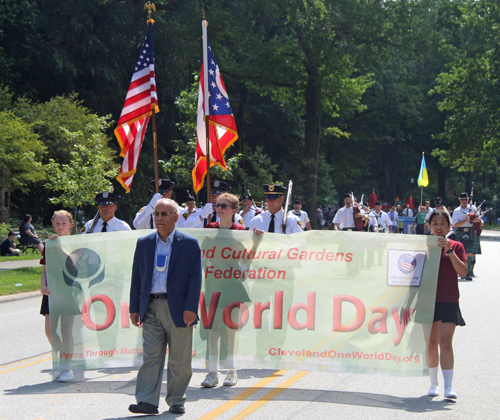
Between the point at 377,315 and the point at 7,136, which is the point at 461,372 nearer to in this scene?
the point at 377,315

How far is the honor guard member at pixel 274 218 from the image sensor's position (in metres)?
8.35

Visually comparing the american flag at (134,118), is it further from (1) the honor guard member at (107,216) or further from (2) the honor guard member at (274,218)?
(2) the honor guard member at (274,218)

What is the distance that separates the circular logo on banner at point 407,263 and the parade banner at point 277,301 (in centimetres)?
1

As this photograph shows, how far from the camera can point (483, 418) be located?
5.71 meters

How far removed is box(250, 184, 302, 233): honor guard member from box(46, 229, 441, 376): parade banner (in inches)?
49.3

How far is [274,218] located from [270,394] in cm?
259

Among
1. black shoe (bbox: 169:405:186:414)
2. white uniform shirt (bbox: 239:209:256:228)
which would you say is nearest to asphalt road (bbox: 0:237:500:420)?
black shoe (bbox: 169:405:186:414)

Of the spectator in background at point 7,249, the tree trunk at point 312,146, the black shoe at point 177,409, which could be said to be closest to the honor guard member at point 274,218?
the black shoe at point 177,409

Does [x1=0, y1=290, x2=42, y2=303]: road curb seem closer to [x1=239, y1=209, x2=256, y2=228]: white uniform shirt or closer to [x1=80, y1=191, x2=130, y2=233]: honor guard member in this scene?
[x1=239, y1=209, x2=256, y2=228]: white uniform shirt

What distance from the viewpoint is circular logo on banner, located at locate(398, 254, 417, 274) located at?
263 inches

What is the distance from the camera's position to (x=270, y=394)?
255 inches

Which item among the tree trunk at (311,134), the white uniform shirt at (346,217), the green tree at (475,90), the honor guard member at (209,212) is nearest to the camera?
the honor guard member at (209,212)

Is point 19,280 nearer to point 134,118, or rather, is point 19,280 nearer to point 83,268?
point 134,118

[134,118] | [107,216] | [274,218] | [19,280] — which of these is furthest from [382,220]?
[107,216]
